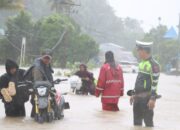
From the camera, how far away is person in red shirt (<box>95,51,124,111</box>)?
534 inches

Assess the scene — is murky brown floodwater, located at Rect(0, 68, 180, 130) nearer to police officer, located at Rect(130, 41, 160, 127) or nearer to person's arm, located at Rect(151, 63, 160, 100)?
police officer, located at Rect(130, 41, 160, 127)

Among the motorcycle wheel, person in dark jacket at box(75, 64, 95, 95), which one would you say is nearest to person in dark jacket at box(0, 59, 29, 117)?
the motorcycle wheel

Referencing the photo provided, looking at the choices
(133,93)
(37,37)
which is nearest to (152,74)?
(133,93)

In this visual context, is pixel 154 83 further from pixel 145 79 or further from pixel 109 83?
pixel 109 83

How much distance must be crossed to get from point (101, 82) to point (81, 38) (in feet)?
151

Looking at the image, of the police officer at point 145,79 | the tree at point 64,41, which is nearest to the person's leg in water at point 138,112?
the police officer at point 145,79

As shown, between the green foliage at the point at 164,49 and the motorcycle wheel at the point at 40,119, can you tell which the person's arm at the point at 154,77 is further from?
the green foliage at the point at 164,49

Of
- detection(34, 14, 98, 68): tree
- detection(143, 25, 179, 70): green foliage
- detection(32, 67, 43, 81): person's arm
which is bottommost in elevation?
detection(143, 25, 179, 70): green foliage

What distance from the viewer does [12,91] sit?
11.6 meters

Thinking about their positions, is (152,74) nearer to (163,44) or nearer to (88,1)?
(163,44)

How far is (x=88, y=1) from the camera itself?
135 m

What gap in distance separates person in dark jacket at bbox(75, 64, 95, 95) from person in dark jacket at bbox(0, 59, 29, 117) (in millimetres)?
7662

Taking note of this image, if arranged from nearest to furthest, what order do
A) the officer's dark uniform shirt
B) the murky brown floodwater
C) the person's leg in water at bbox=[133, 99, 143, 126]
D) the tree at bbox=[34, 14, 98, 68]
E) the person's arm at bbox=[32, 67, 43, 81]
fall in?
the officer's dark uniform shirt → the person's leg in water at bbox=[133, 99, 143, 126] → the murky brown floodwater → the person's arm at bbox=[32, 67, 43, 81] → the tree at bbox=[34, 14, 98, 68]

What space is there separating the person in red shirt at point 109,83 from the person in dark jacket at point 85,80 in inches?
225
